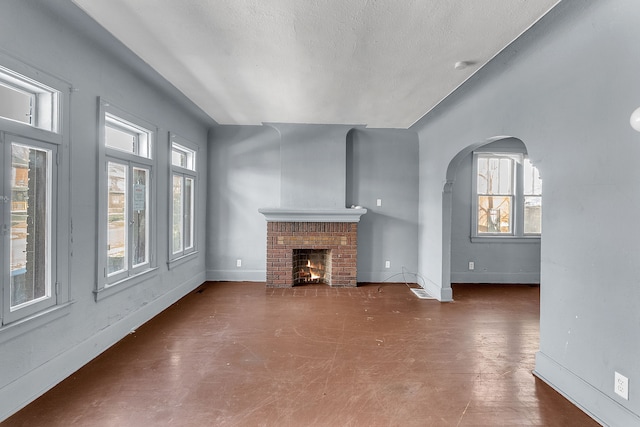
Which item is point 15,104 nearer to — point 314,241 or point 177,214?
point 177,214

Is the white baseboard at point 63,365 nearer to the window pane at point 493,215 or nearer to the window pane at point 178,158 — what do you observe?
the window pane at point 178,158

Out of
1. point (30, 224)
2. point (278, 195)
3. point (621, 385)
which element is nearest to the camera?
point (621, 385)

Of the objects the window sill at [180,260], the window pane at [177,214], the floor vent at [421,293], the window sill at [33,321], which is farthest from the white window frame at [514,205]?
the window sill at [33,321]

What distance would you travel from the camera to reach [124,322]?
9.50ft

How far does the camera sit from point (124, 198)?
9.62 ft

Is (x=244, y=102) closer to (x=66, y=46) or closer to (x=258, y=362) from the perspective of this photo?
(x=66, y=46)

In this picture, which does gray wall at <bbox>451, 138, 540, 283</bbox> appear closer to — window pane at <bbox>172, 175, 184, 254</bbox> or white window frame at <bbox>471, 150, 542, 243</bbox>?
white window frame at <bbox>471, 150, 542, 243</bbox>

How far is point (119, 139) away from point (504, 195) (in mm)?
5854

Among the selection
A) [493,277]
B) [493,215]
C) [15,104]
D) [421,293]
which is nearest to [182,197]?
[15,104]

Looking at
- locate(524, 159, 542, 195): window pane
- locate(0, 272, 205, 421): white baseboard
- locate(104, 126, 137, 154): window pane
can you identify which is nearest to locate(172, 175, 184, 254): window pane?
locate(104, 126, 137, 154): window pane

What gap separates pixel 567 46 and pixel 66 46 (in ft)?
A: 12.3

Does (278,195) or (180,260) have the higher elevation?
(278,195)

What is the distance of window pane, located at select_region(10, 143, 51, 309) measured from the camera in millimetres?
1903


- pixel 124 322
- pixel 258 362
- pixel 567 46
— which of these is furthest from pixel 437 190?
pixel 124 322
